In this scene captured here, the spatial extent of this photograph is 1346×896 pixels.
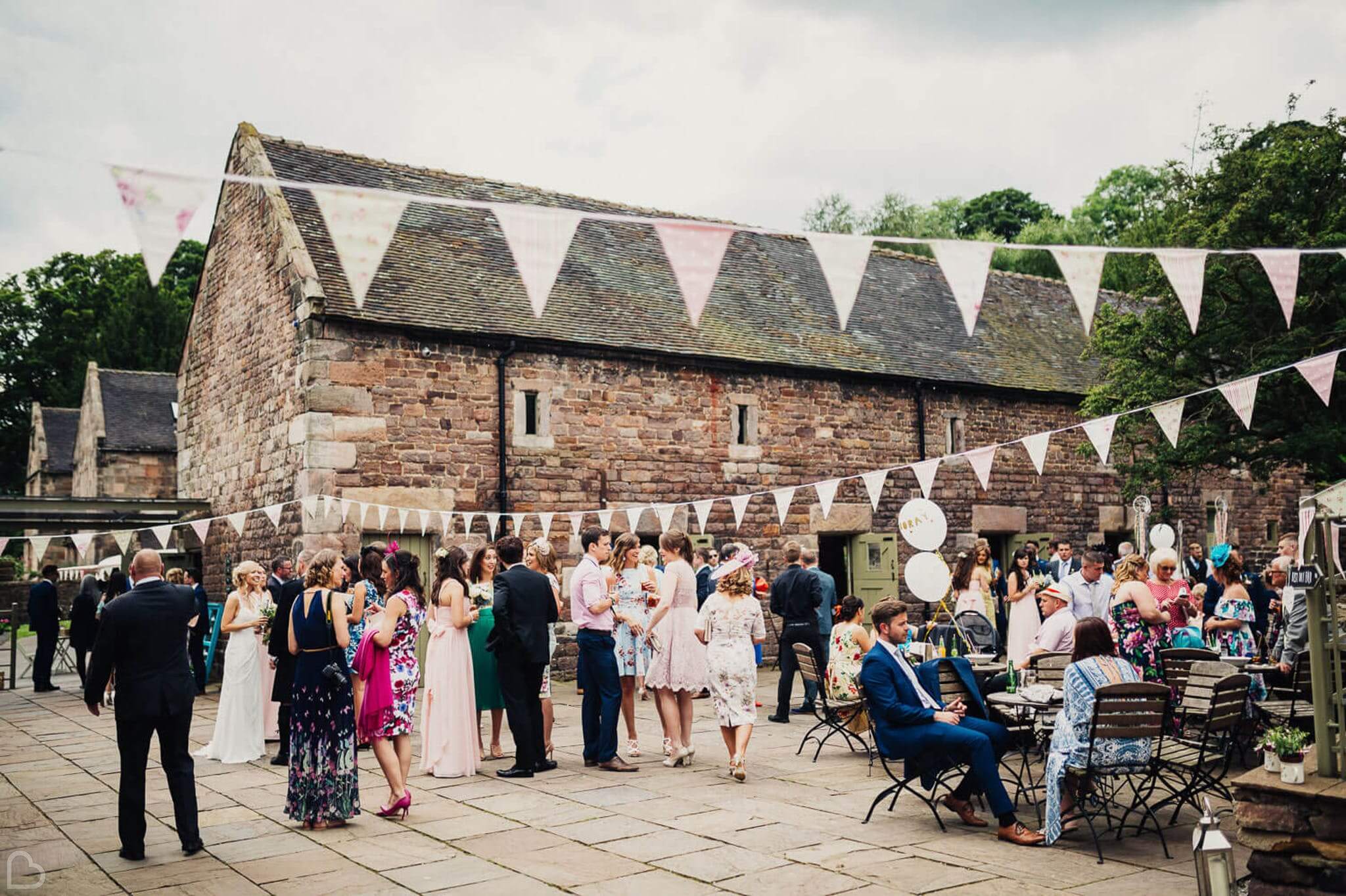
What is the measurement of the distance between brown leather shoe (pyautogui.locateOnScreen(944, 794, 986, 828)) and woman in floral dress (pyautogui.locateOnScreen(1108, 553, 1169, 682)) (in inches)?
99.0

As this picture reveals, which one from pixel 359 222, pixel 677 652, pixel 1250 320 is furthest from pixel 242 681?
pixel 1250 320

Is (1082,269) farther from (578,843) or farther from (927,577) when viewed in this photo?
(578,843)

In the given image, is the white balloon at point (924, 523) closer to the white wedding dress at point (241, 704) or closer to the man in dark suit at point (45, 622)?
the white wedding dress at point (241, 704)

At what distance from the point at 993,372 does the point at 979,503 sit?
256cm

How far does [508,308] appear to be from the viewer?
15062mm

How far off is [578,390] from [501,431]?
1.36 m

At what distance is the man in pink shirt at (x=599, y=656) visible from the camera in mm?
7887

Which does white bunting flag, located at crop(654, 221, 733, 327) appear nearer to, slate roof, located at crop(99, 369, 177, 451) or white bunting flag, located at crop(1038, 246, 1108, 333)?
white bunting flag, located at crop(1038, 246, 1108, 333)

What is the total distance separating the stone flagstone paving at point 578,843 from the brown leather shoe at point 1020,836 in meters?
0.06

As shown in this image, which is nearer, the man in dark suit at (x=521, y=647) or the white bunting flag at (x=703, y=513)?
the man in dark suit at (x=521, y=647)

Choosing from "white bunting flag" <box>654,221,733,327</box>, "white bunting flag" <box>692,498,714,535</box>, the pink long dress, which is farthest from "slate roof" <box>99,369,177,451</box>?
"white bunting flag" <box>654,221,733,327</box>

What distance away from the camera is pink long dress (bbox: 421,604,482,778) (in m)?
7.95

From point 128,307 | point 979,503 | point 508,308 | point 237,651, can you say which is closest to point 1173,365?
point 979,503

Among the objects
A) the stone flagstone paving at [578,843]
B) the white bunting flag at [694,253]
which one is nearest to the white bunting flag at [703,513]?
the stone flagstone paving at [578,843]
